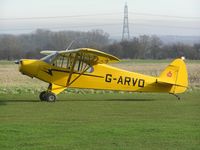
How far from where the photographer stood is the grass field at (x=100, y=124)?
29.2ft

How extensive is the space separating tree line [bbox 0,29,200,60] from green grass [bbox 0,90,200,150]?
5421cm

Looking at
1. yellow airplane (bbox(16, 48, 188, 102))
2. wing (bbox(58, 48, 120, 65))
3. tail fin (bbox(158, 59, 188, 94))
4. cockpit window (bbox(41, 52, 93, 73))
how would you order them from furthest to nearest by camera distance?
tail fin (bbox(158, 59, 188, 94)) < cockpit window (bbox(41, 52, 93, 73)) < yellow airplane (bbox(16, 48, 188, 102)) < wing (bbox(58, 48, 120, 65))

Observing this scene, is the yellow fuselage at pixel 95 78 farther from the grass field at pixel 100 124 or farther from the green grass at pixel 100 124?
the green grass at pixel 100 124

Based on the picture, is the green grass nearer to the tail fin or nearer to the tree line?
the tail fin

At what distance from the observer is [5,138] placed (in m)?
9.32

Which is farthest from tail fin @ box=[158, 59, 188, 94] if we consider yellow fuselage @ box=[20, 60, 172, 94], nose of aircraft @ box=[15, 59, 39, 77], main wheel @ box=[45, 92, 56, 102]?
nose of aircraft @ box=[15, 59, 39, 77]

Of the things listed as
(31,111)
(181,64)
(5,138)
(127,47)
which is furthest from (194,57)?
(5,138)

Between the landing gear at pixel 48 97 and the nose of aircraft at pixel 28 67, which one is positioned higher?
the nose of aircraft at pixel 28 67

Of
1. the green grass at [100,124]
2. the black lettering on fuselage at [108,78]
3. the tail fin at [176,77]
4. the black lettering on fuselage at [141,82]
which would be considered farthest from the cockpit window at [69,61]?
the tail fin at [176,77]

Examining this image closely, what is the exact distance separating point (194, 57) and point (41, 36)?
2447 centimetres

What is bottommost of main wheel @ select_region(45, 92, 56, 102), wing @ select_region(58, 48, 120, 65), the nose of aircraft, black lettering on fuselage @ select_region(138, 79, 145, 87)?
main wheel @ select_region(45, 92, 56, 102)

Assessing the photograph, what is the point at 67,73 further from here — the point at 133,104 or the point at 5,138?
the point at 5,138

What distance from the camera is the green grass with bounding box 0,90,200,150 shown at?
350 inches

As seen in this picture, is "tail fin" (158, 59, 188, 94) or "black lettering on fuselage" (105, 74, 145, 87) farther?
"tail fin" (158, 59, 188, 94)
